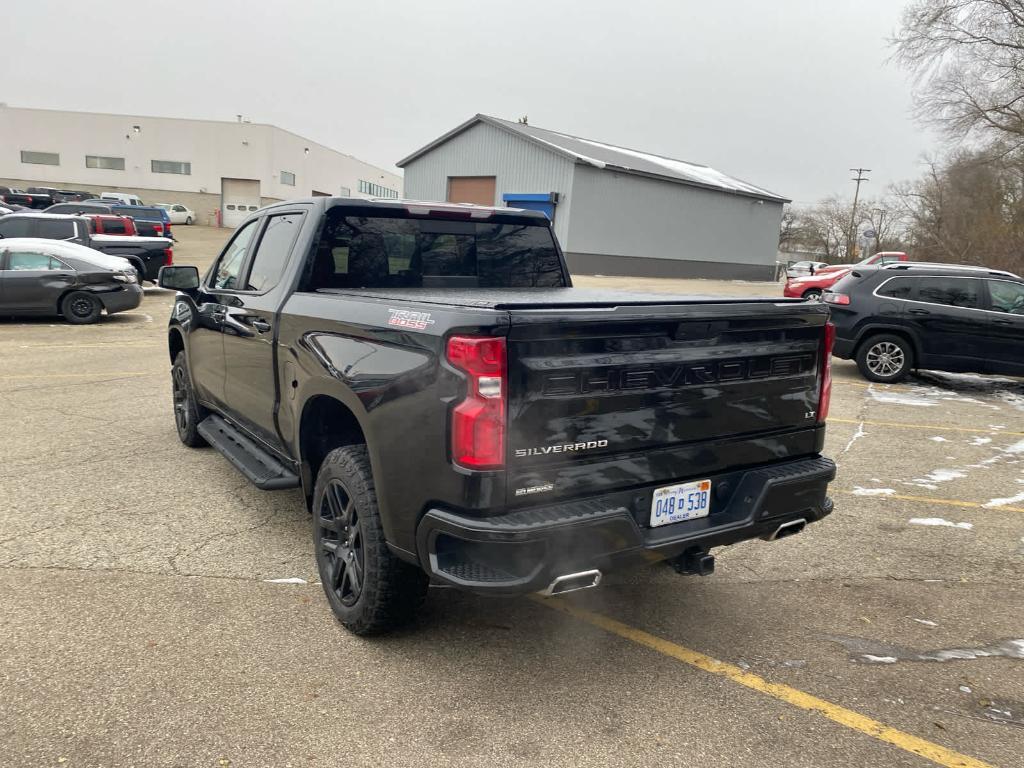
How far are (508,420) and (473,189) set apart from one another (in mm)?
31369

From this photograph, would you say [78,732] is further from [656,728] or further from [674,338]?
[674,338]

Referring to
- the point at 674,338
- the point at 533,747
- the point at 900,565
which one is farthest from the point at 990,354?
the point at 533,747

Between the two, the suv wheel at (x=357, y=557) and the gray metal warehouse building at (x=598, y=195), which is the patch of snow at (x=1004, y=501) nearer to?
the suv wheel at (x=357, y=557)

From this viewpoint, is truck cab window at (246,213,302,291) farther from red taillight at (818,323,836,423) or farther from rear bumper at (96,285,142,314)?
rear bumper at (96,285,142,314)

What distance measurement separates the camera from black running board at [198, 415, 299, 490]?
3.92m

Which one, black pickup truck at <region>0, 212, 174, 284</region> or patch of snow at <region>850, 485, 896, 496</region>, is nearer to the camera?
patch of snow at <region>850, 485, 896, 496</region>

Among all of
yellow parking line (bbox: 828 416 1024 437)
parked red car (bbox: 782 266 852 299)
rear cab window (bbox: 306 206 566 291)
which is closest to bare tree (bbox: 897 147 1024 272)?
parked red car (bbox: 782 266 852 299)

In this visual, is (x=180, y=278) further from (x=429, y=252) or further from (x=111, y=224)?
(x=111, y=224)

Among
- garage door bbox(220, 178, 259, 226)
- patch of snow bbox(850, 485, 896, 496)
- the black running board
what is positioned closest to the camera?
the black running board

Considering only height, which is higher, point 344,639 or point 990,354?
point 990,354

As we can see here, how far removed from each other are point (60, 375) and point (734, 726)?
356 inches

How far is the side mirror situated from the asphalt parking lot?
1.40m

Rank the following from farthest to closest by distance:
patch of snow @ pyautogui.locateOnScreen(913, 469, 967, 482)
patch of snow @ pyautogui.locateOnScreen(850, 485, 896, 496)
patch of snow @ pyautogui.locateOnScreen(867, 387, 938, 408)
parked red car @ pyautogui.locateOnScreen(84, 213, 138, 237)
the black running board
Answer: parked red car @ pyautogui.locateOnScreen(84, 213, 138, 237) < patch of snow @ pyautogui.locateOnScreen(867, 387, 938, 408) < patch of snow @ pyautogui.locateOnScreen(913, 469, 967, 482) < patch of snow @ pyautogui.locateOnScreen(850, 485, 896, 496) < the black running board

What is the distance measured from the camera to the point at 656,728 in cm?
271
